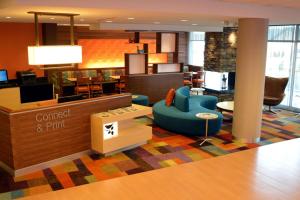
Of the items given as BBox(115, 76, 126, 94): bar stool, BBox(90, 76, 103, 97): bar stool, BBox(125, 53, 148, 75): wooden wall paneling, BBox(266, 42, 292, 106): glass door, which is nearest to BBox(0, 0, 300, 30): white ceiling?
BBox(266, 42, 292, 106): glass door

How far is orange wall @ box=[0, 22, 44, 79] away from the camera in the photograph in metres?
10.8

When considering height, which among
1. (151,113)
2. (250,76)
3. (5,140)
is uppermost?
(250,76)

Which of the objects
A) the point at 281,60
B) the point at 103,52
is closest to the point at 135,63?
the point at 103,52

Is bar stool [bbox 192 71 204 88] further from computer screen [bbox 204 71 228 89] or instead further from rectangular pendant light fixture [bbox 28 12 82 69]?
rectangular pendant light fixture [bbox 28 12 82 69]

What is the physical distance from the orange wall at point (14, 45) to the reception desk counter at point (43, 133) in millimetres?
5969

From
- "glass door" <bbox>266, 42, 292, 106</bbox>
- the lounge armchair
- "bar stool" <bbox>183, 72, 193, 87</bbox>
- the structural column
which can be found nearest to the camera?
the structural column

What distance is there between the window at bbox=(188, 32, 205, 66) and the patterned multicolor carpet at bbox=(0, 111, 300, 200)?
692cm

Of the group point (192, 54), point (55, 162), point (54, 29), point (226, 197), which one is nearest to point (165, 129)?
point (55, 162)

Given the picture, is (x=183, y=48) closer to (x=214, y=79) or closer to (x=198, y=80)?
(x=198, y=80)

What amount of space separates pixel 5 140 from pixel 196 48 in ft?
36.6

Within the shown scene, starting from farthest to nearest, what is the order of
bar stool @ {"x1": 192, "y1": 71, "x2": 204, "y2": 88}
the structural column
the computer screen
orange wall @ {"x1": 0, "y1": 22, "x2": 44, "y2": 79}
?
bar stool @ {"x1": 192, "y1": 71, "x2": 204, "y2": 88}, the computer screen, orange wall @ {"x1": 0, "y1": 22, "x2": 44, "y2": 79}, the structural column

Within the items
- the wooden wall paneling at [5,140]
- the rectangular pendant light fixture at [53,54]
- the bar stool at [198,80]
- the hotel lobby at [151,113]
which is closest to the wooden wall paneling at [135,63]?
the hotel lobby at [151,113]

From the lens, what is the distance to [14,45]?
36.0 feet

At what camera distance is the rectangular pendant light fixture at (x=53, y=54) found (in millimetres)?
5140
